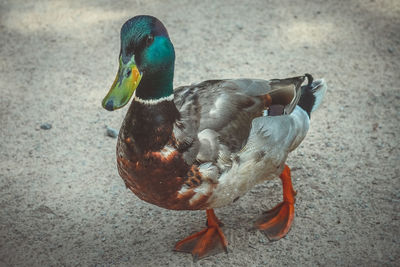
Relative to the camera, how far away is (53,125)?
3.80m

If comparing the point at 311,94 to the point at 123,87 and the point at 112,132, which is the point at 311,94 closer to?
the point at 123,87

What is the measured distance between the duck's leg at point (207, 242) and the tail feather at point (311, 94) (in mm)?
973

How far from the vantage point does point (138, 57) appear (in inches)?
83.0

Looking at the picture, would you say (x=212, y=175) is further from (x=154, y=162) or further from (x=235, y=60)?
(x=235, y=60)

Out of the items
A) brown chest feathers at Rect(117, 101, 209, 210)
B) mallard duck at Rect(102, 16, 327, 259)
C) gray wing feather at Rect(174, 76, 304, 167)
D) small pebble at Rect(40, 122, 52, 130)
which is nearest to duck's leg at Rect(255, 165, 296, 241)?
mallard duck at Rect(102, 16, 327, 259)

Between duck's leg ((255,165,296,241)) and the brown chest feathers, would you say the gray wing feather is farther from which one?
duck's leg ((255,165,296,241))

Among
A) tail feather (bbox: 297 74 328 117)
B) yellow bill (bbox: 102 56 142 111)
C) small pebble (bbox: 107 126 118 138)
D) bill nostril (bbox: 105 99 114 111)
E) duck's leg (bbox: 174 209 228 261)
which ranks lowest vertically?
duck's leg (bbox: 174 209 228 261)

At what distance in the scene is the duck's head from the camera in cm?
206

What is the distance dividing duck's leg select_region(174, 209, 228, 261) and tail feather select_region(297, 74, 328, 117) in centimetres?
97

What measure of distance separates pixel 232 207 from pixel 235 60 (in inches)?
71.1

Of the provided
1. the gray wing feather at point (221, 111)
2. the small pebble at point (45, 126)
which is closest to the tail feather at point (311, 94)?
the gray wing feather at point (221, 111)

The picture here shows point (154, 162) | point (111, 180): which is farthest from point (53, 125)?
point (154, 162)

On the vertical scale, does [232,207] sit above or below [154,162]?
below

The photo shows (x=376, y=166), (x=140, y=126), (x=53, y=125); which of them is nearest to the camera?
(x=140, y=126)
